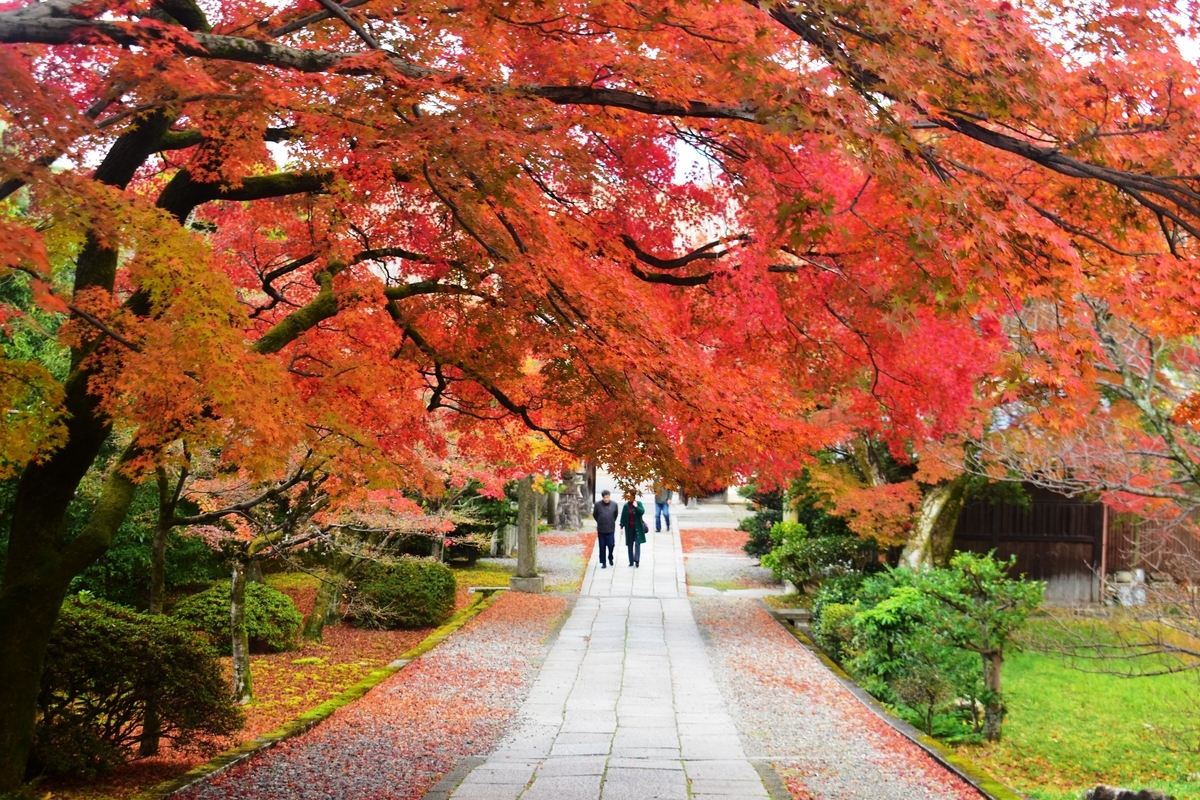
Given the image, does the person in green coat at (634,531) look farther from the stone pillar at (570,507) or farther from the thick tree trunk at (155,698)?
the thick tree trunk at (155,698)

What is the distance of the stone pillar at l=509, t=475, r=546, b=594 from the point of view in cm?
1725

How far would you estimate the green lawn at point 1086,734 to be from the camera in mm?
9352

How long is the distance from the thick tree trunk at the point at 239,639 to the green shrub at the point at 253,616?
1.66 metres

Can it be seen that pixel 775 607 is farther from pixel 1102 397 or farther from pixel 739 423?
pixel 739 423

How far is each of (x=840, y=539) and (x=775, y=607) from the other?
1.60 metres

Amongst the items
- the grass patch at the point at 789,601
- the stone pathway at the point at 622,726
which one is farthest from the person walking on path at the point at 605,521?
the stone pathway at the point at 622,726

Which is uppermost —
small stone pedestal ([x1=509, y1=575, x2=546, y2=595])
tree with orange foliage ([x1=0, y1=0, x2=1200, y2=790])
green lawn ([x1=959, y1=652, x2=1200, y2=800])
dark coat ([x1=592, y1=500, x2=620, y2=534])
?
tree with orange foliage ([x1=0, y1=0, x2=1200, y2=790])

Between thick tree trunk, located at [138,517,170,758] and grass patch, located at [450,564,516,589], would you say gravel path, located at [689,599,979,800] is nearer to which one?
thick tree trunk, located at [138,517,170,758]

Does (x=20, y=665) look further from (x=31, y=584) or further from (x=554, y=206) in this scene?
(x=554, y=206)

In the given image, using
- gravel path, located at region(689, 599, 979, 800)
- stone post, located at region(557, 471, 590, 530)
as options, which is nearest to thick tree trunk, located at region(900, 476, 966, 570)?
gravel path, located at region(689, 599, 979, 800)

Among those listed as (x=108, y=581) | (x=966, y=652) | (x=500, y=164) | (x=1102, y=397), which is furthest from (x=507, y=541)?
(x=500, y=164)

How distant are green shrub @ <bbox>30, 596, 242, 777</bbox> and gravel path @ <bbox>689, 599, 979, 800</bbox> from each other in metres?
4.21

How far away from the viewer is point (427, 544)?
1992 cm

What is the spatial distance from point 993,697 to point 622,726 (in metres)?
3.90
